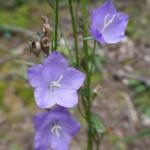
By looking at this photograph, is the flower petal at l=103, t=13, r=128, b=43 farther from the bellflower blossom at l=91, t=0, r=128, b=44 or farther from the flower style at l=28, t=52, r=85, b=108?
the flower style at l=28, t=52, r=85, b=108

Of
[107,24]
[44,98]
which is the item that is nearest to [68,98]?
[44,98]

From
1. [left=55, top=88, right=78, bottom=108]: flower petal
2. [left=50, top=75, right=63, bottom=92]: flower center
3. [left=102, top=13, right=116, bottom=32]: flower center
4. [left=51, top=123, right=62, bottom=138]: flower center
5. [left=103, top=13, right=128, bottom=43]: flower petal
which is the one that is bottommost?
[left=51, top=123, right=62, bottom=138]: flower center

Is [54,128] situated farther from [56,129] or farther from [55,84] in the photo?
[55,84]

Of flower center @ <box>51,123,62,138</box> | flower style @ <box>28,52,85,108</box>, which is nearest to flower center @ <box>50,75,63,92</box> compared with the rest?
flower style @ <box>28,52,85,108</box>

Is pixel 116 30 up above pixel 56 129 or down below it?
above

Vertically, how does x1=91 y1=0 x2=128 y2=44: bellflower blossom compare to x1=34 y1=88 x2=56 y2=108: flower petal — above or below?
above

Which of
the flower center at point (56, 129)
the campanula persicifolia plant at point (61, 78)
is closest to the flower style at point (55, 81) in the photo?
the campanula persicifolia plant at point (61, 78)
